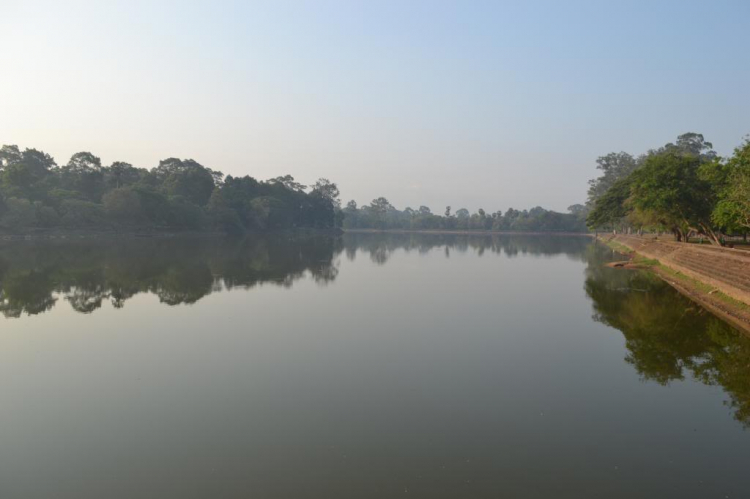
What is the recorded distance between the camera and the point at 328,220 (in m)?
152

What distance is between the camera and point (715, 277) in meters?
25.6

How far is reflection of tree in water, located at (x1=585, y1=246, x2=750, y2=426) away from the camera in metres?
13.1

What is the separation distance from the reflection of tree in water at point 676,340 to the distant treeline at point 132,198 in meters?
79.2

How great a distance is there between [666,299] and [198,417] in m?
25.6

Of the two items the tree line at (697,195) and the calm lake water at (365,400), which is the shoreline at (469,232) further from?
the calm lake water at (365,400)

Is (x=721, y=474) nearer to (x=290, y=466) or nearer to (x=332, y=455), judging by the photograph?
(x=332, y=455)

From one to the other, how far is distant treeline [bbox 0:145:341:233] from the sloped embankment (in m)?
81.1

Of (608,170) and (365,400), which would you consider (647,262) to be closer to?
(365,400)

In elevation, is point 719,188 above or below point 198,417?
above

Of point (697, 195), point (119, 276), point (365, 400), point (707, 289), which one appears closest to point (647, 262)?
point (697, 195)

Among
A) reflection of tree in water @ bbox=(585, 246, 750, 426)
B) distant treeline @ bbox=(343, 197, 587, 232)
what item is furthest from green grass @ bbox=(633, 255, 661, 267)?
distant treeline @ bbox=(343, 197, 587, 232)

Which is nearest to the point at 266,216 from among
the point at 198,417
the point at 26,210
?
the point at 26,210

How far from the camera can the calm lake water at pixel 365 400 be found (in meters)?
7.74

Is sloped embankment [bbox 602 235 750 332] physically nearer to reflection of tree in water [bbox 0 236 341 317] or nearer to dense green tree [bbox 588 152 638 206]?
reflection of tree in water [bbox 0 236 341 317]
